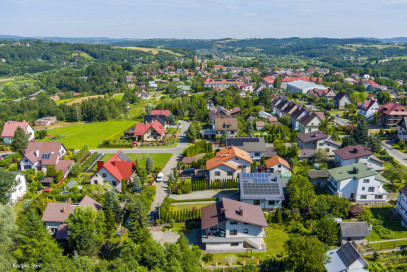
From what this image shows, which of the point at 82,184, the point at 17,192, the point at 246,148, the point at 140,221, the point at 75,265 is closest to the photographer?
the point at 75,265

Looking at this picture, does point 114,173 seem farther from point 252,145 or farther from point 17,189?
point 252,145

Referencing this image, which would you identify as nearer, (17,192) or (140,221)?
(140,221)

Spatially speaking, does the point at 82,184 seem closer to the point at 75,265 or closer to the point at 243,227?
the point at 75,265

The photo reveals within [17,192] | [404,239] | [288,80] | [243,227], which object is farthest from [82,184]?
[288,80]

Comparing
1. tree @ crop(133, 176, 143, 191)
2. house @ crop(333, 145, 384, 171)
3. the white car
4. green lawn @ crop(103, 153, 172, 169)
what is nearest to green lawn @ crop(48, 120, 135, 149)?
green lawn @ crop(103, 153, 172, 169)

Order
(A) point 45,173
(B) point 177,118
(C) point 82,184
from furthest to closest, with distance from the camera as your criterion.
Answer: (B) point 177,118 < (A) point 45,173 < (C) point 82,184
